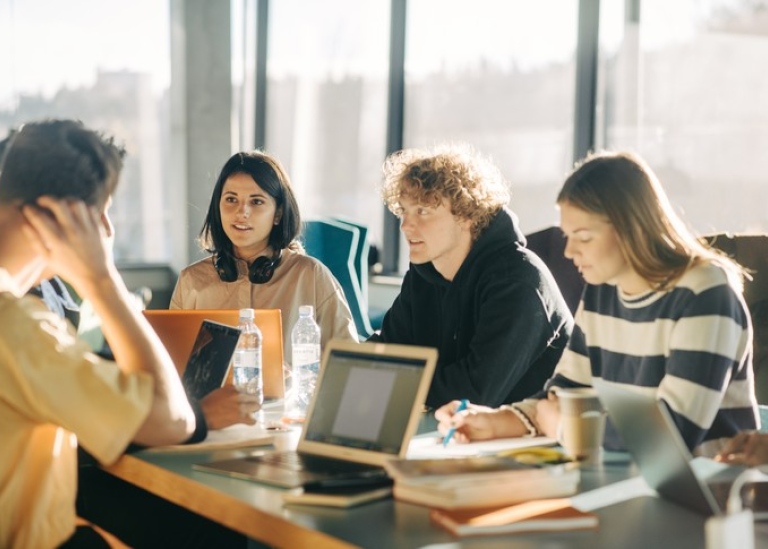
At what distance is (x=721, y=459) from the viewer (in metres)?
1.74

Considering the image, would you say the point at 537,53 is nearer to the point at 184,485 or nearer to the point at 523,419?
the point at 523,419

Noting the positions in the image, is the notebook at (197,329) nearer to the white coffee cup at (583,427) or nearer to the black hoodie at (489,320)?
the black hoodie at (489,320)

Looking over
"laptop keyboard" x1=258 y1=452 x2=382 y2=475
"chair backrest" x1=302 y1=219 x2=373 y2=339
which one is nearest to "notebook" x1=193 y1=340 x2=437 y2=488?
"laptop keyboard" x1=258 y1=452 x2=382 y2=475

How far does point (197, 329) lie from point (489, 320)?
2.35 feet

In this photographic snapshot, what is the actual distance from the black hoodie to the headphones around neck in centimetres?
42

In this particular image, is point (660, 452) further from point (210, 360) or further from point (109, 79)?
point (109, 79)

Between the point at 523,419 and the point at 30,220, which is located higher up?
the point at 30,220

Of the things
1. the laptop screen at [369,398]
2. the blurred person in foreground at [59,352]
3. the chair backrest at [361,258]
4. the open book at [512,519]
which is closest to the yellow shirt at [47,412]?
the blurred person in foreground at [59,352]

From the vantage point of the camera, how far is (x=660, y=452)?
1445 millimetres

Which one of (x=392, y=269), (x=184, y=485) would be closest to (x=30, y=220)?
(x=184, y=485)

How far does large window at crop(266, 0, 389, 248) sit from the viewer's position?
20.8 feet

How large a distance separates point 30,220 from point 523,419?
983 millimetres

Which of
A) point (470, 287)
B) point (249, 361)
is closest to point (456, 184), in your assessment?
point (470, 287)

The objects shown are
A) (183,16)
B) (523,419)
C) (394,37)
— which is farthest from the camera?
(183,16)
